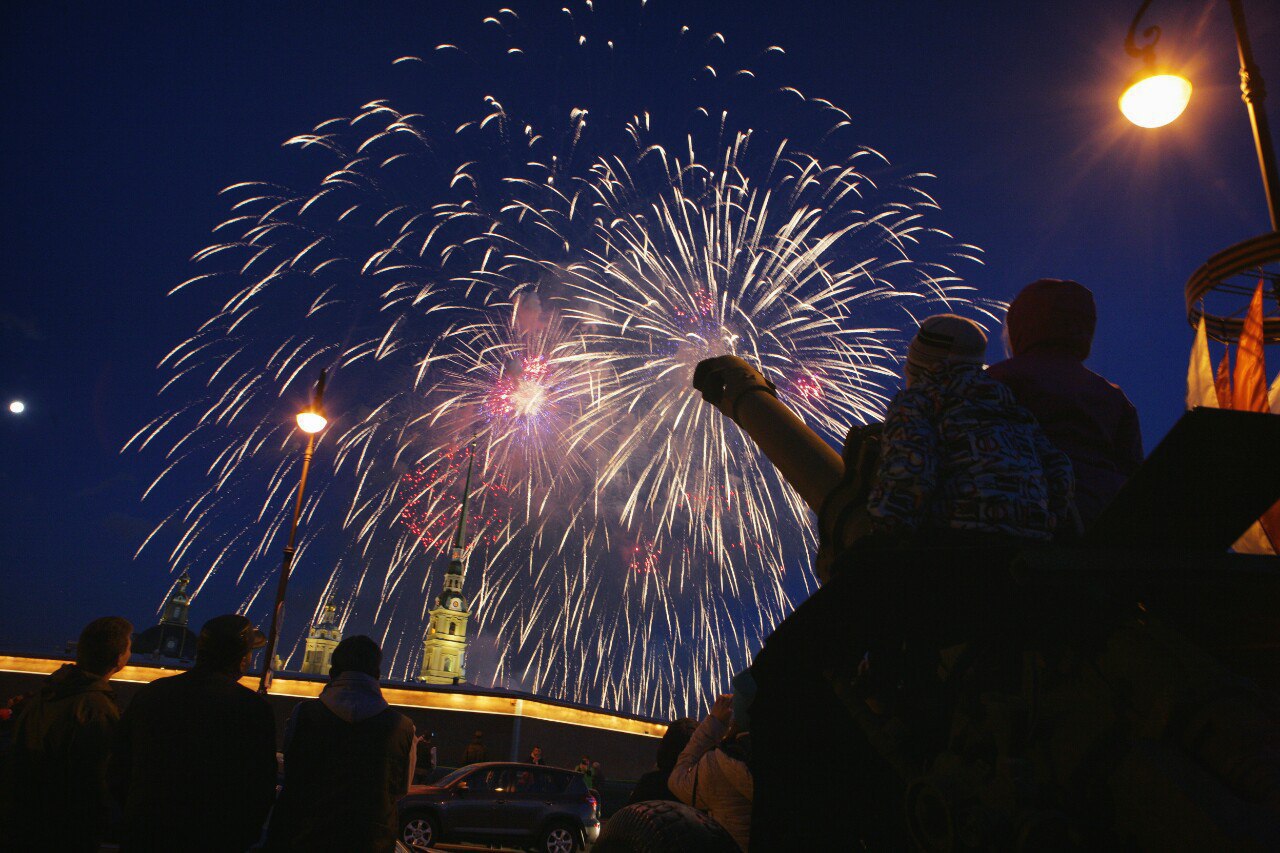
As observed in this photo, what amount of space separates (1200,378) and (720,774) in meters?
5.59

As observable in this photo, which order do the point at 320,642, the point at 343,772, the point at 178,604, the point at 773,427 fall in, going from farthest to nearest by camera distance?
the point at 320,642 → the point at 178,604 → the point at 773,427 → the point at 343,772

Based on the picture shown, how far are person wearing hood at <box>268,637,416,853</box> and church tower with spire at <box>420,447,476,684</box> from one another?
249 ft

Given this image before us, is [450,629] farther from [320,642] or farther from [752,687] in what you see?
[752,687]

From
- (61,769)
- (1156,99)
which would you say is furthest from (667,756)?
(1156,99)

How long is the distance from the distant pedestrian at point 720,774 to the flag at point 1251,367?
5.31 m

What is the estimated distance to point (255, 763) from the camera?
10.6 ft

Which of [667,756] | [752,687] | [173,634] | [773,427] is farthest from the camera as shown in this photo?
[173,634]

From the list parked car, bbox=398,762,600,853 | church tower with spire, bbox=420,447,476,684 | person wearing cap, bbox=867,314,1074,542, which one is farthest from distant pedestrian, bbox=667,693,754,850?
church tower with spire, bbox=420,447,476,684

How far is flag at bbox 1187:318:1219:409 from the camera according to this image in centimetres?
621

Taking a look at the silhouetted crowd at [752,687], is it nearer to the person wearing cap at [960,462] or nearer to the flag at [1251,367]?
the person wearing cap at [960,462]

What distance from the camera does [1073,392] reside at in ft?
9.11

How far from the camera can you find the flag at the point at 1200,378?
6215 millimetres

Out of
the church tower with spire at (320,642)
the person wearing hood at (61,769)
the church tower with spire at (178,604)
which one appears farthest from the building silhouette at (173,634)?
the person wearing hood at (61,769)

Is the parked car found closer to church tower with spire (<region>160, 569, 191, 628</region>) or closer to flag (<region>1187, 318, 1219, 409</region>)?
flag (<region>1187, 318, 1219, 409</region>)
